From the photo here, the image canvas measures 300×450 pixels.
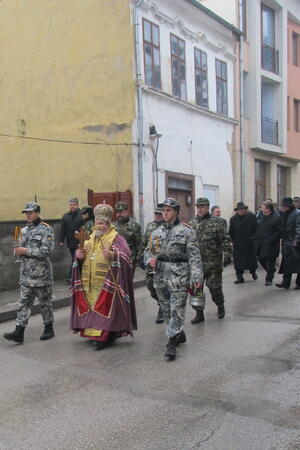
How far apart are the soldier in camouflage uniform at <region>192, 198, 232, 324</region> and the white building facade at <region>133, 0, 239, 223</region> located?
6991 mm

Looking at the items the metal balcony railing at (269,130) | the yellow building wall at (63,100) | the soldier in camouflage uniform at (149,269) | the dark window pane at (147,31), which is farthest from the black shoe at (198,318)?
the metal balcony railing at (269,130)

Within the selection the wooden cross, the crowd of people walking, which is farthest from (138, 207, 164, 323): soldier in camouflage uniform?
the wooden cross

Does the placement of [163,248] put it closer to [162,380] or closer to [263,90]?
[162,380]

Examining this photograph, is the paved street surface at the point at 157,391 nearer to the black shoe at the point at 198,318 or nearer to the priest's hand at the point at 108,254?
the black shoe at the point at 198,318

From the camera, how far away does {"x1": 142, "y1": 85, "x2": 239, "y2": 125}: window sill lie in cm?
1496

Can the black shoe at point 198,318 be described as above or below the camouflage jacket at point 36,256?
below

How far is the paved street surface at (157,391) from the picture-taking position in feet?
12.3

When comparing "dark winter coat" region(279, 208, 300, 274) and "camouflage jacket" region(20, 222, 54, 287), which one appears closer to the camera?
"camouflage jacket" region(20, 222, 54, 287)

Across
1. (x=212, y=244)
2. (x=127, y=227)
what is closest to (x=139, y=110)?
(x=127, y=227)

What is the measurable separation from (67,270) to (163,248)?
6659 mm

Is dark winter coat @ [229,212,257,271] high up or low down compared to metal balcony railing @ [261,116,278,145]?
down

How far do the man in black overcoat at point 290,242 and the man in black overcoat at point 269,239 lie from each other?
1.44ft

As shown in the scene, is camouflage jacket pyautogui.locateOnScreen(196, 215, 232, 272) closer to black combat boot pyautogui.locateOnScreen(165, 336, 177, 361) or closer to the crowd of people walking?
the crowd of people walking

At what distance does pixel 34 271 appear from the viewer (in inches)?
267
